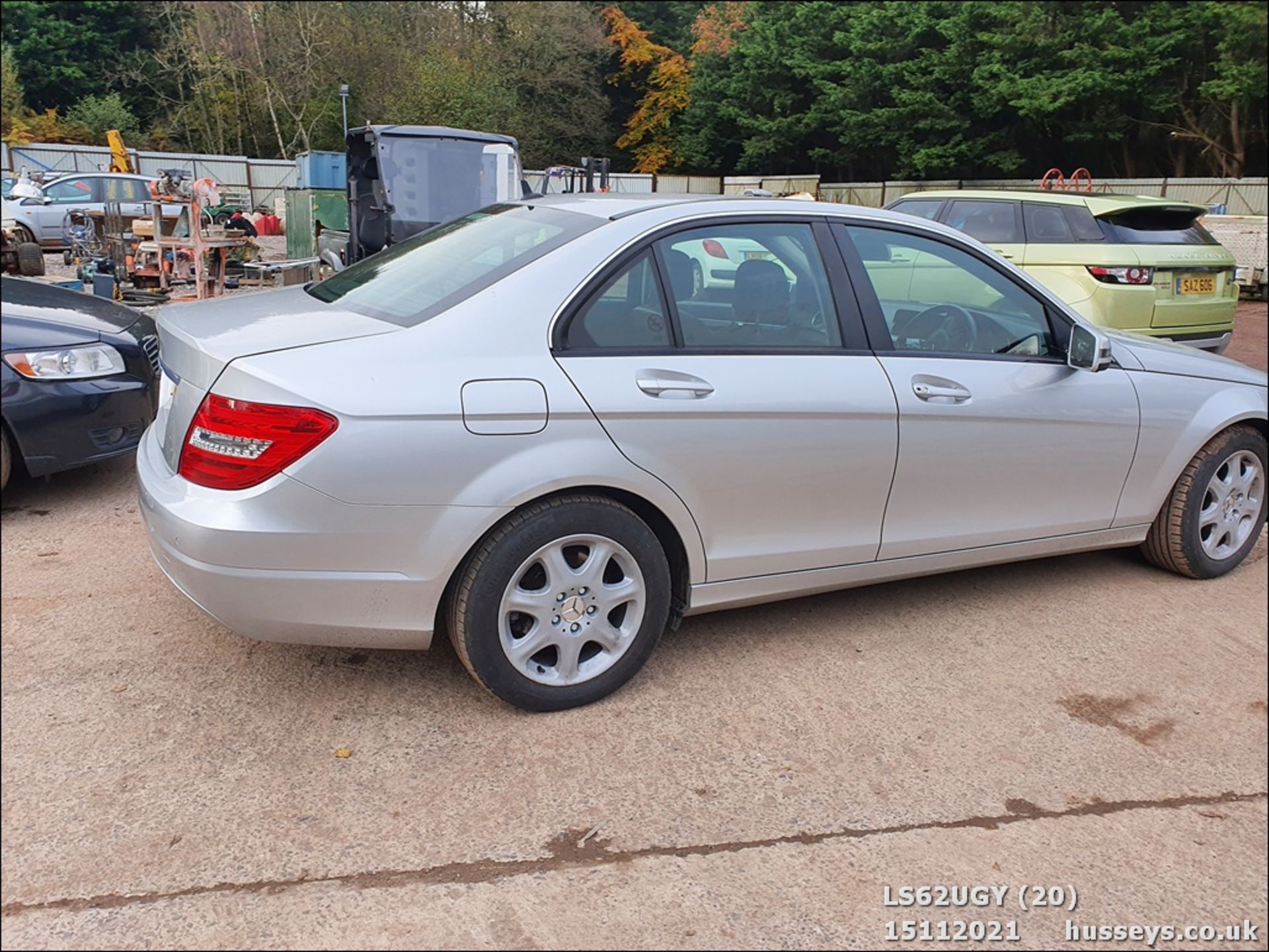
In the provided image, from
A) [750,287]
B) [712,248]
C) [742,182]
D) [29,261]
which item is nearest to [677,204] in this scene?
[712,248]

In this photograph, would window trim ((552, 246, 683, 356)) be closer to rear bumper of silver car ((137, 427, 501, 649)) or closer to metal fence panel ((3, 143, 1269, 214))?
rear bumper of silver car ((137, 427, 501, 649))

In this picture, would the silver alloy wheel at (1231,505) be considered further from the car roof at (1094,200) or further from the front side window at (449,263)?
the car roof at (1094,200)

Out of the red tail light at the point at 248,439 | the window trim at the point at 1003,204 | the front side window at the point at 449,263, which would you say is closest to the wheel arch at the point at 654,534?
the red tail light at the point at 248,439

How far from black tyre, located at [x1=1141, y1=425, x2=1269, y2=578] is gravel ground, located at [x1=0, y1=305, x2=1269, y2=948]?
0.40m

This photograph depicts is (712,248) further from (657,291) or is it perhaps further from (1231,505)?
(1231,505)

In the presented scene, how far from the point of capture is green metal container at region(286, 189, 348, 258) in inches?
626

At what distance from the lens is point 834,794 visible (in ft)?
8.64

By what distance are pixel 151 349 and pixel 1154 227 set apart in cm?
735

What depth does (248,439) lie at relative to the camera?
100 inches

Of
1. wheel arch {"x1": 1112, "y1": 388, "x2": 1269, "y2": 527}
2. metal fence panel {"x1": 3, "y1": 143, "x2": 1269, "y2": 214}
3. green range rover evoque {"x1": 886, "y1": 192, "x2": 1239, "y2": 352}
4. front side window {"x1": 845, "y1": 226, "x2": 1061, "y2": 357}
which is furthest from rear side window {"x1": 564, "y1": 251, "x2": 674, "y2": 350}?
metal fence panel {"x1": 3, "y1": 143, "x2": 1269, "y2": 214}

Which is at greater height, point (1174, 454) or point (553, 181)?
point (553, 181)

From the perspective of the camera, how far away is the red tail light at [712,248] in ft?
10.6

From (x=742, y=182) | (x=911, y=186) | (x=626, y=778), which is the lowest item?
(x=626, y=778)

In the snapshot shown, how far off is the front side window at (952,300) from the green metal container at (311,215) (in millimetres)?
13004
